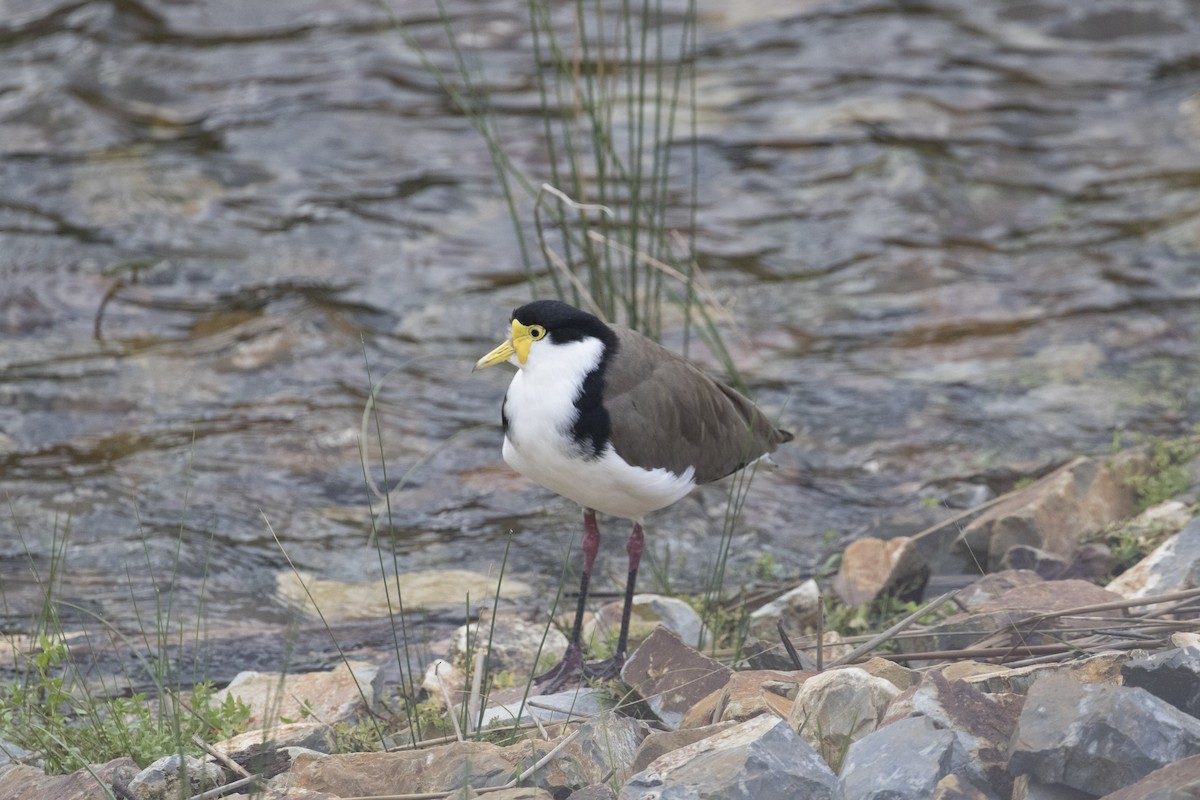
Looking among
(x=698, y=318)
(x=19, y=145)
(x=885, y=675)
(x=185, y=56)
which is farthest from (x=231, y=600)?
(x=185, y=56)

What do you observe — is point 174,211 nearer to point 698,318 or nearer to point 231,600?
point 698,318

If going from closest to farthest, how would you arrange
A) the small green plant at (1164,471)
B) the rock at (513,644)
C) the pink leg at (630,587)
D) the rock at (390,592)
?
the pink leg at (630,587) < the rock at (513,644) < the small green plant at (1164,471) < the rock at (390,592)

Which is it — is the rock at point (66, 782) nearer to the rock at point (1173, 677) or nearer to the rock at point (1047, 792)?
the rock at point (1047, 792)

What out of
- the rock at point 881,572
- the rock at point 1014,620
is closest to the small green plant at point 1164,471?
the rock at point 881,572

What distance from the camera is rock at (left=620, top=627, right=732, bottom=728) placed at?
136 inches

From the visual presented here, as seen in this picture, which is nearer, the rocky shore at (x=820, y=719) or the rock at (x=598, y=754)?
the rocky shore at (x=820, y=719)

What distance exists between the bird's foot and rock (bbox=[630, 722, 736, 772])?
1.06m

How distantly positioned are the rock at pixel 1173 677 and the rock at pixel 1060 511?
1.61m

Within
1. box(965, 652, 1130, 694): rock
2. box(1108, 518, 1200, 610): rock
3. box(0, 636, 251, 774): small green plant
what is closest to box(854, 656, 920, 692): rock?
box(965, 652, 1130, 694): rock

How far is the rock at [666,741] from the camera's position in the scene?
2.99 m

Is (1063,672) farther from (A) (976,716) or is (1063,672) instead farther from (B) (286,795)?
(B) (286,795)

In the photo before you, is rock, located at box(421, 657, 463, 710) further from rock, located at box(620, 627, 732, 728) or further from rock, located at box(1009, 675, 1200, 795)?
rock, located at box(1009, 675, 1200, 795)

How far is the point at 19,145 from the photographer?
29.0ft

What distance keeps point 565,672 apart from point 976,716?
156 centimetres
